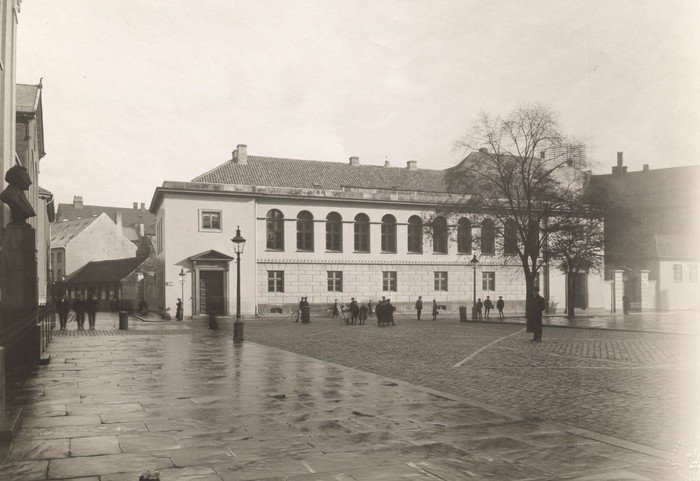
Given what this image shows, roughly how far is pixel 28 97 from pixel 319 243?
20.5 m

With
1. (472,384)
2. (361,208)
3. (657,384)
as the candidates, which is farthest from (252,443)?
(361,208)

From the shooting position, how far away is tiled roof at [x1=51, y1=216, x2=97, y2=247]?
263ft

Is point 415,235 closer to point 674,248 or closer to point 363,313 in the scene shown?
point 363,313

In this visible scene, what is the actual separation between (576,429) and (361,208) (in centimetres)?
4123

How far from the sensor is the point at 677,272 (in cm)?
5656

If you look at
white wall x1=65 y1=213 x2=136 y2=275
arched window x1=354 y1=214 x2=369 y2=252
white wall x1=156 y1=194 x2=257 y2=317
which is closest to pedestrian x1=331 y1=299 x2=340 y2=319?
white wall x1=156 y1=194 x2=257 y2=317

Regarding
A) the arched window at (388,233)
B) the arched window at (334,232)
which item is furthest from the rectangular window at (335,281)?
the arched window at (388,233)

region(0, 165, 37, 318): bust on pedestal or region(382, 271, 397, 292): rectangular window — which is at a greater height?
region(0, 165, 37, 318): bust on pedestal

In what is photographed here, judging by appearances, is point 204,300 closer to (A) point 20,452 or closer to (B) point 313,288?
(B) point 313,288

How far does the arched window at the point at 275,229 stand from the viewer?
46.1 m

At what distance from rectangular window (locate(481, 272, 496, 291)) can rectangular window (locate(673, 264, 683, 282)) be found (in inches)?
638

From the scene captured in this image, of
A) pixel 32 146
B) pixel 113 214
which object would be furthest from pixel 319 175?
pixel 113 214

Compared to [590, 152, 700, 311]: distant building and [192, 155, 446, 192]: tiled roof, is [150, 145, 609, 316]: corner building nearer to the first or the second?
[192, 155, 446, 192]: tiled roof

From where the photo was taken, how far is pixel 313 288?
4650cm
